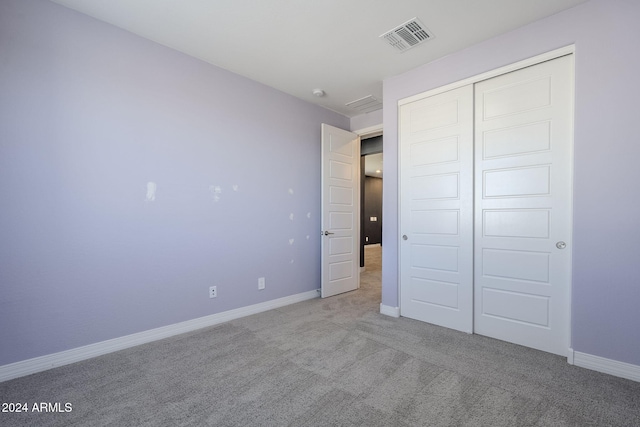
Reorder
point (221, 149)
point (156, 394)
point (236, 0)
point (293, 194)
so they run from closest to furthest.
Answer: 1. point (156, 394)
2. point (236, 0)
3. point (221, 149)
4. point (293, 194)

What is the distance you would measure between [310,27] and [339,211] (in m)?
2.43

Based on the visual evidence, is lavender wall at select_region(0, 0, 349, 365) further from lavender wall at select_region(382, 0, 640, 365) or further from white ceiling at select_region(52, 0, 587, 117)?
lavender wall at select_region(382, 0, 640, 365)

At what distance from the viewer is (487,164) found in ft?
8.96

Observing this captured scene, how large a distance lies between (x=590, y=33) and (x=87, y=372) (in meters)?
4.64

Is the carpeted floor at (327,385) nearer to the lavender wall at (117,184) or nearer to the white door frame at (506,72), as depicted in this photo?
the lavender wall at (117,184)

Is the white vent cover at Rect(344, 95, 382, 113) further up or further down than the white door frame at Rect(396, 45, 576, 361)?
further up

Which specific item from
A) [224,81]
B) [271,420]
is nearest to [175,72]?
[224,81]

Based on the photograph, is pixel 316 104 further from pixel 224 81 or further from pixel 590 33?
pixel 590 33

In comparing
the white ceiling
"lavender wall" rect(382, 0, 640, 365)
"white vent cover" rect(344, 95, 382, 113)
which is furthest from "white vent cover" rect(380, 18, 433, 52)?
"white vent cover" rect(344, 95, 382, 113)

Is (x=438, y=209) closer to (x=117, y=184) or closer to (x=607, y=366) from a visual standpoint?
(x=607, y=366)

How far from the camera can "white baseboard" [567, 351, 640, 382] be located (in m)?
1.99

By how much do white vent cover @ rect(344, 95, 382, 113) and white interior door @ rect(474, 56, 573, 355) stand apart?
1.52m

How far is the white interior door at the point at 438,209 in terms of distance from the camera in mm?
2855

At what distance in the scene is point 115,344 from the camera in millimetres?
2430
